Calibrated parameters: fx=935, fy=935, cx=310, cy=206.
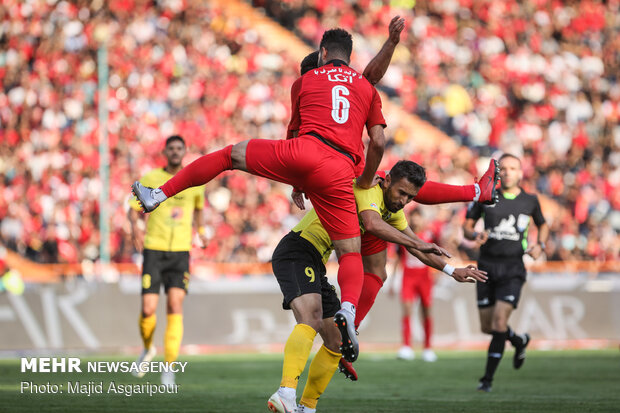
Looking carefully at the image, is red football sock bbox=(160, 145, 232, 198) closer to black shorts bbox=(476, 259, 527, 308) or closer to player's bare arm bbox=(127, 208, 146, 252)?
player's bare arm bbox=(127, 208, 146, 252)

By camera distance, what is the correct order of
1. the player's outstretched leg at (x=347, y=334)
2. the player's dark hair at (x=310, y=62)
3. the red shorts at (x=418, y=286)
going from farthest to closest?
the red shorts at (x=418, y=286), the player's dark hair at (x=310, y=62), the player's outstretched leg at (x=347, y=334)

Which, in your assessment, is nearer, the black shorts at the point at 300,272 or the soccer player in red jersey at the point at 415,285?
the black shorts at the point at 300,272

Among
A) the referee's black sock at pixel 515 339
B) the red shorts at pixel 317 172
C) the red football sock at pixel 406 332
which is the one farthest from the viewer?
the red football sock at pixel 406 332

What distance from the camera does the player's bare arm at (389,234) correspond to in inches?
276

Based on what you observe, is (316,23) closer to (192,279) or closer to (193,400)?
(192,279)

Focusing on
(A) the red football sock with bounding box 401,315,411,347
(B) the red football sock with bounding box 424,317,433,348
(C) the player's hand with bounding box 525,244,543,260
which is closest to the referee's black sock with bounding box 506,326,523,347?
(C) the player's hand with bounding box 525,244,543,260

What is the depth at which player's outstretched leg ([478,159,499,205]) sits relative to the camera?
310 inches

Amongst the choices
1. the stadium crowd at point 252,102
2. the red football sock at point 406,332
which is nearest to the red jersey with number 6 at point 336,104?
the red football sock at point 406,332

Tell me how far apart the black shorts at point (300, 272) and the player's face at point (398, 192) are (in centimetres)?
70

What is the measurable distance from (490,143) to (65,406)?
16.9 m

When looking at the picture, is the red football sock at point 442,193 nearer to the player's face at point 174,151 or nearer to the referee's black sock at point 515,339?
the player's face at point 174,151

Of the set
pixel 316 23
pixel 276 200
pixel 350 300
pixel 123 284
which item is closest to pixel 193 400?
pixel 350 300

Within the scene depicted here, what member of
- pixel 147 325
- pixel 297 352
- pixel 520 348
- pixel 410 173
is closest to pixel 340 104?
pixel 410 173

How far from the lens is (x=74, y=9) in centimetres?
2364
